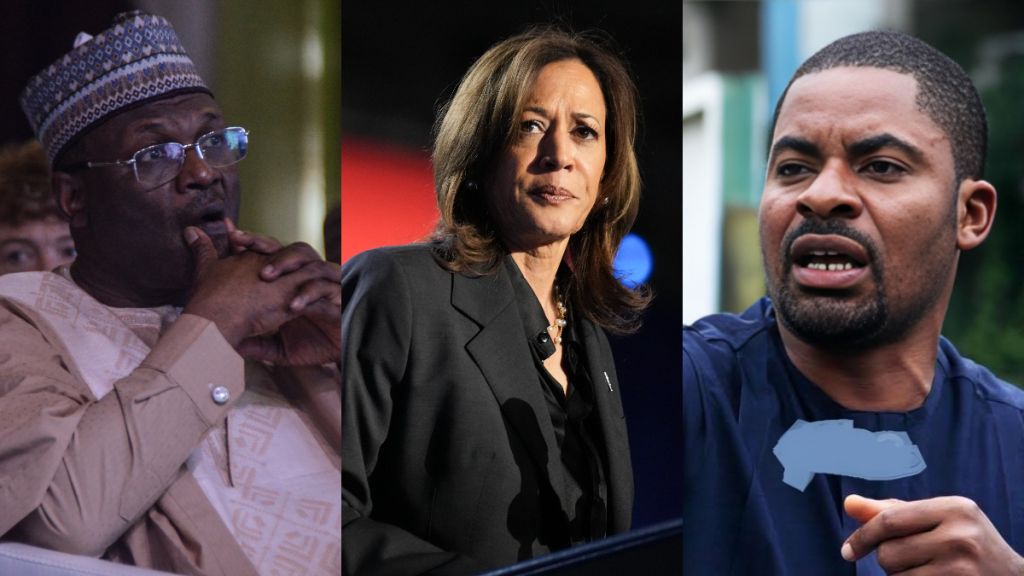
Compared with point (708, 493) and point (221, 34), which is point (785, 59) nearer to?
point (708, 493)

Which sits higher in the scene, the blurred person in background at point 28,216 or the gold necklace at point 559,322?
the blurred person in background at point 28,216

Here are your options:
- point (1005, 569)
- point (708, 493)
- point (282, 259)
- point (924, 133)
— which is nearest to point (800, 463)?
point (708, 493)

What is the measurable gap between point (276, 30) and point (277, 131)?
290 mm

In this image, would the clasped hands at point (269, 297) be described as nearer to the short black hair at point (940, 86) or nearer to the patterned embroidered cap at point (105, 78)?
the patterned embroidered cap at point (105, 78)

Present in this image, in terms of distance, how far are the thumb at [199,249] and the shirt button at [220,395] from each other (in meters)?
0.31

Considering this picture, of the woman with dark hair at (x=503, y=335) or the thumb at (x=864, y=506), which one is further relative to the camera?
the thumb at (x=864, y=506)

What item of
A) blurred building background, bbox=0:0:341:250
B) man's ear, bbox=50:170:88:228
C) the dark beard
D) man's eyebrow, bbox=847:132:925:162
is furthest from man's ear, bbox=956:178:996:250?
man's ear, bbox=50:170:88:228

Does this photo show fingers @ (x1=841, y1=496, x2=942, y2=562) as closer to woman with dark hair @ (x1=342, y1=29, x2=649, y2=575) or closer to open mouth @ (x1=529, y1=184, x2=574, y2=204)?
woman with dark hair @ (x1=342, y1=29, x2=649, y2=575)

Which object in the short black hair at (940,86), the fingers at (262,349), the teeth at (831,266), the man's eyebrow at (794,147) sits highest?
the short black hair at (940,86)

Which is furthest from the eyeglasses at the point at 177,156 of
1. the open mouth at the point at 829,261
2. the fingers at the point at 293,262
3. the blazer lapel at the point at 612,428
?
the open mouth at the point at 829,261

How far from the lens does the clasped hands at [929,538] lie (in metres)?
4.02

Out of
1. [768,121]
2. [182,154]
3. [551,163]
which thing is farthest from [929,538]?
[182,154]

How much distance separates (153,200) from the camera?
3342 millimetres

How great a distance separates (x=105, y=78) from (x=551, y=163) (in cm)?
158
